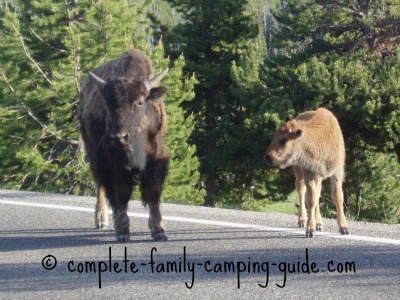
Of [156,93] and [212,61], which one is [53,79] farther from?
[156,93]

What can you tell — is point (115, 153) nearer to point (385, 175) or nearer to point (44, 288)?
point (44, 288)

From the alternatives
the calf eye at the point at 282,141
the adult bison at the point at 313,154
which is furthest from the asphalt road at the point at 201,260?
the calf eye at the point at 282,141

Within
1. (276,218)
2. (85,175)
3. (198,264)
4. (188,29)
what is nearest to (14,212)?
(276,218)

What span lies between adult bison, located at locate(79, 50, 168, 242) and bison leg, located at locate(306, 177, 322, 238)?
1556 millimetres

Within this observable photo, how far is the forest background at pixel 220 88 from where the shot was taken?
80.1 feet

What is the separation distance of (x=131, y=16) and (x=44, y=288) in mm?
19818

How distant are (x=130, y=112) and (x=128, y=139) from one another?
0.31 meters

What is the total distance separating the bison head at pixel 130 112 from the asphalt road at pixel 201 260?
0.96m

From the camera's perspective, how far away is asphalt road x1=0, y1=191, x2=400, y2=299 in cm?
628

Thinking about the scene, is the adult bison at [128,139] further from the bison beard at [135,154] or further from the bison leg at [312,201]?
the bison leg at [312,201]

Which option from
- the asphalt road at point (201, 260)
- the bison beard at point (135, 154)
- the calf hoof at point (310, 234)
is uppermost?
the bison beard at point (135, 154)

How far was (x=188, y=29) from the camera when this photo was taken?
120 feet

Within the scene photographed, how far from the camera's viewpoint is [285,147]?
973cm

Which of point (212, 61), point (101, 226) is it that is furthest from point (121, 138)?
point (212, 61)
